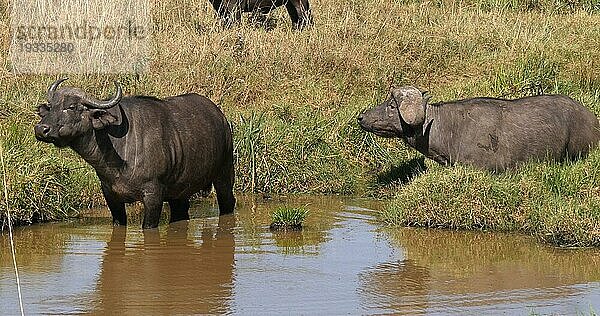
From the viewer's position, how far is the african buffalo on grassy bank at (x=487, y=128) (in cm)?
1083

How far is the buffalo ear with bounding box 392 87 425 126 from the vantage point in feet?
35.8

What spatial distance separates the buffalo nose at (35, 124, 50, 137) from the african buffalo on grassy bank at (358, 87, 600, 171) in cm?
322

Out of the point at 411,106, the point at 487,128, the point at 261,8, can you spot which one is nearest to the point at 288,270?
the point at 411,106

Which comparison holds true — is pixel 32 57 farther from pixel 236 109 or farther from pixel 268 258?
pixel 268 258

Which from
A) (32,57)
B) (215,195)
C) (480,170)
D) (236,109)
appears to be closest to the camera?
(480,170)

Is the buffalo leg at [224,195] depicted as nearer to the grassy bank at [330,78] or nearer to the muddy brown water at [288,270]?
the muddy brown water at [288,270]

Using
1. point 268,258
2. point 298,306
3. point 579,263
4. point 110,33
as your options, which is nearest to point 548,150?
point 579,263

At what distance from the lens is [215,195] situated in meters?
11.8

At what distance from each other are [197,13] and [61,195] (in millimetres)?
6734

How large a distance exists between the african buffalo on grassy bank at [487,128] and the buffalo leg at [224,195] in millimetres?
1413

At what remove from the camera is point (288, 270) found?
845cm

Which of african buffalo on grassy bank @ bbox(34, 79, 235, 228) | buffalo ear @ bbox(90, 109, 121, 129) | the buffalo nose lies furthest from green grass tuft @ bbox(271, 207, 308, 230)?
the buffalo nose

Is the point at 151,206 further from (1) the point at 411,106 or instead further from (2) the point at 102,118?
(1) the point at 411,106

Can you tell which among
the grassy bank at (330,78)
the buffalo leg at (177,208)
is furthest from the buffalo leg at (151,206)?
the grassy bank at (330,78)
